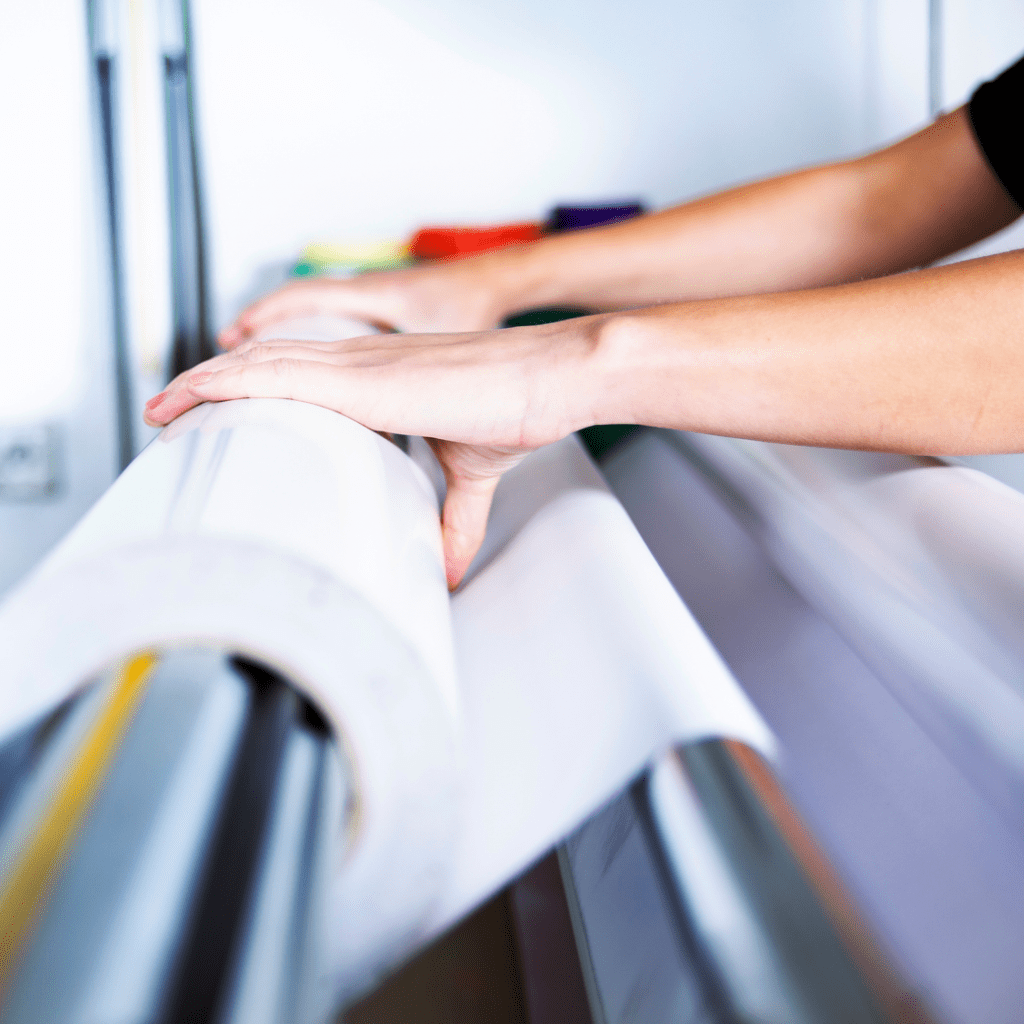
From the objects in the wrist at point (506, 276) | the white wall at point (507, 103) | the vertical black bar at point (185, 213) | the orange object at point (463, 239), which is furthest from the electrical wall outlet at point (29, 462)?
the wrist at point (506, 276)

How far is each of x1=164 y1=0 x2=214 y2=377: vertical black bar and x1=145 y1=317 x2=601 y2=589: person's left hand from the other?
0.84 metres

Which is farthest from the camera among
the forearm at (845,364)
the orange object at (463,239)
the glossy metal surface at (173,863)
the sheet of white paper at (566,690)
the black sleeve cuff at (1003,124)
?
the orange object at (463,239)

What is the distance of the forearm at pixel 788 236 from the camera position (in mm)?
732

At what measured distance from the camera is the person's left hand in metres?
0.41

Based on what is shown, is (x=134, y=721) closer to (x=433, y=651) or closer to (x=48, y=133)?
(x=433, y=651)

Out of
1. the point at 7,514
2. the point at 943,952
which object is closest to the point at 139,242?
the point at 7,514

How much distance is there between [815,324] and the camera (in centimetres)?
41

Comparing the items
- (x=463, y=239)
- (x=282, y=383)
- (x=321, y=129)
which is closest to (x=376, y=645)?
(x=282, y=383)

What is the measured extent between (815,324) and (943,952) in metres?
0.28

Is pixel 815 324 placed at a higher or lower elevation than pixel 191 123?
lower

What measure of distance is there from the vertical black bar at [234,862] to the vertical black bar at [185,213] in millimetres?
1058

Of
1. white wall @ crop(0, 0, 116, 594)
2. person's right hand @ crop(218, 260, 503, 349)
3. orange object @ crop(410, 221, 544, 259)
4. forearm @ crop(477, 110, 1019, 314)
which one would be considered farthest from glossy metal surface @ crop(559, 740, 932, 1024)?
white wall @ crop(0, 0, 116, 594)

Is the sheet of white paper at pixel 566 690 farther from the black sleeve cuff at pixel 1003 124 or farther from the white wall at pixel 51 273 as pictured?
the white wall at pixel 51 273

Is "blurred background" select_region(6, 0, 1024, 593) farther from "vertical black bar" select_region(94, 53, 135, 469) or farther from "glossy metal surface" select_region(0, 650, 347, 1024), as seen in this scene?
"glossy metal surface" select_region(0, 650, 347, 1024)
